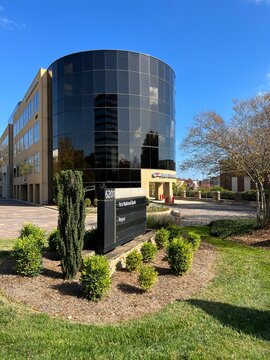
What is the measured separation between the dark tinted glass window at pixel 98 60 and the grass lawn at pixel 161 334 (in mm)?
30212

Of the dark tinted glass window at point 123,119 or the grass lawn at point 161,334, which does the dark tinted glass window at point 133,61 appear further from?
the grass lawn at point 161,334

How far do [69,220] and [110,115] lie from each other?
2767 cm

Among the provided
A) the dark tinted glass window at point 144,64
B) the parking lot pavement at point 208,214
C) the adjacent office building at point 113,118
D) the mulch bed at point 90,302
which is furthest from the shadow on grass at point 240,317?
the dark tinted glass window at point 144,64

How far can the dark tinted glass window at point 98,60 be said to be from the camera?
108ft

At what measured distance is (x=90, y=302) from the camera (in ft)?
17.3

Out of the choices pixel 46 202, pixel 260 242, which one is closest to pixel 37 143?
pixel 46 202

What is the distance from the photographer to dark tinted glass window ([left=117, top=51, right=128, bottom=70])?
33.2 metres

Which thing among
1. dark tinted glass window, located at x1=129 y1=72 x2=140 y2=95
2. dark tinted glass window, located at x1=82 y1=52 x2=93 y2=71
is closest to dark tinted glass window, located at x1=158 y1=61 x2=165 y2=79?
dark tinted glass window, located at x1=129 y1=72 x2=140 y2=95

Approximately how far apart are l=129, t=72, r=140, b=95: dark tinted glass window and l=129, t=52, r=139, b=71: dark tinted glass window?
1.75 feet

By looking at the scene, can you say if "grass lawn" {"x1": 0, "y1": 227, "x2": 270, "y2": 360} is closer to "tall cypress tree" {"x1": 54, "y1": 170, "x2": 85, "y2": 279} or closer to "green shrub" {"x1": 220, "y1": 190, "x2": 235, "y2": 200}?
"tall cypress tree" {"x1": 54, "y1": 170, "x2": 85, "y2": 279}

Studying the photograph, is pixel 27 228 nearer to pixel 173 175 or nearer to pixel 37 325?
pixel 37 325

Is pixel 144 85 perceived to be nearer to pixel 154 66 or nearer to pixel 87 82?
pixel 154 66

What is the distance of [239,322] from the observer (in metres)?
4.94

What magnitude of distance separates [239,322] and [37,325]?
2.73 meters
